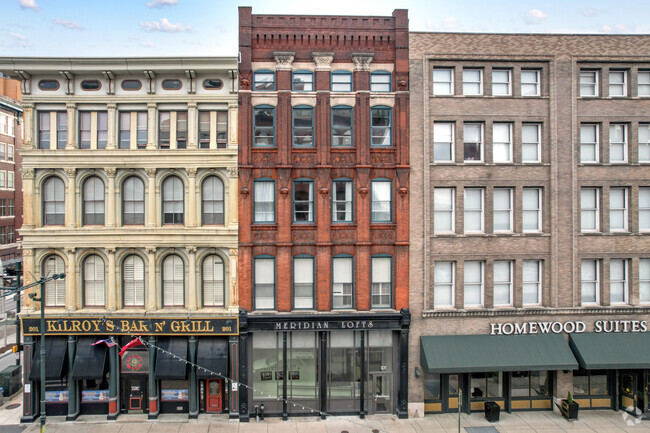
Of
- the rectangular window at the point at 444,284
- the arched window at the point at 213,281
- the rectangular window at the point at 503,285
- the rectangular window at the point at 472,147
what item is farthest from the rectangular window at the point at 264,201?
the rectangular window at the point at 503,285

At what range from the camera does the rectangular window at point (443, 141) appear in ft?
70.3

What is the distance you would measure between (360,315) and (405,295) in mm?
2385

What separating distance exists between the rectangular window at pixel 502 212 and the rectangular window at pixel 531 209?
2.48 ft

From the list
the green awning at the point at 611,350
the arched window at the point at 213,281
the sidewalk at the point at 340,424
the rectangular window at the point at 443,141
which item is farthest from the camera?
the rectangular window at the point at 443,141

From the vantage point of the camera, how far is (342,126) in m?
21.3

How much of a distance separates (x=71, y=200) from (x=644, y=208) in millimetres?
28084

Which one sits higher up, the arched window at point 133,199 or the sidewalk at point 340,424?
the arched window at point 133,199

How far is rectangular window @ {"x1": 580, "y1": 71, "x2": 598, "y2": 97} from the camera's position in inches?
852

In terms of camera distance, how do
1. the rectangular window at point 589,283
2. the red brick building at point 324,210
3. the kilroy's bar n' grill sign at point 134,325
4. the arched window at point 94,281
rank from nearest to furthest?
the kilroy's bar n' grill sign at point 134,325 → the red brick building at point 324,210 → the arched window at point 94,281 → the rectangular window at point 589,283

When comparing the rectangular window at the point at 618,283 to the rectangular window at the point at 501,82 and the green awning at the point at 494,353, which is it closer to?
the green awning at the point at 494,353

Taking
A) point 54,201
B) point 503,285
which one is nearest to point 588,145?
point 503,285

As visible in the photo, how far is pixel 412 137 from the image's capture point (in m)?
21.0

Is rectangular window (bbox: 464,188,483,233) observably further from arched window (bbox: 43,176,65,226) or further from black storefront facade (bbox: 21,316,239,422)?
arched window (bbox: 43,176,65,226)

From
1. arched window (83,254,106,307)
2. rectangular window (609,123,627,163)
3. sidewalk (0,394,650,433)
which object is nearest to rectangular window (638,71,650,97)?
rectangular window (609,123,627,163)
